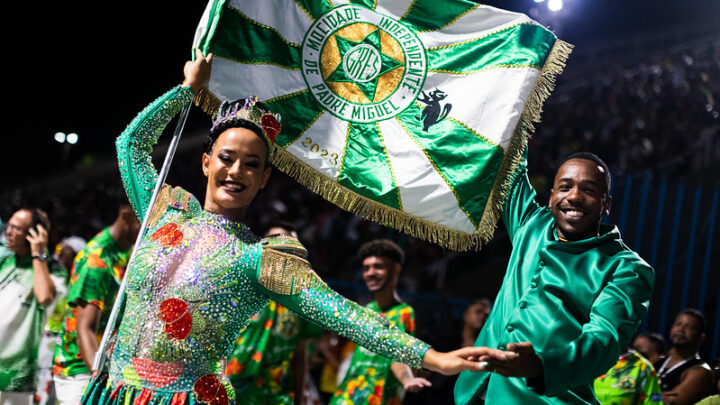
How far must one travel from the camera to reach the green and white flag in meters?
3.88

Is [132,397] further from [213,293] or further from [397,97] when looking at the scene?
[397,97]

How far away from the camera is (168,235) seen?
272cm

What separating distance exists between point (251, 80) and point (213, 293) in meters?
1.57

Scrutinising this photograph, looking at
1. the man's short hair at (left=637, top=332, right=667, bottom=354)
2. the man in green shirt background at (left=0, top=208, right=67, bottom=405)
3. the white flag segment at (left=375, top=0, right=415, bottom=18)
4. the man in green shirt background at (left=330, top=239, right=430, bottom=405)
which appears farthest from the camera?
the man's short hair at (left=637, top=332, right=667, bottom=354)

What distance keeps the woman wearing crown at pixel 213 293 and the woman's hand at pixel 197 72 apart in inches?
18.6

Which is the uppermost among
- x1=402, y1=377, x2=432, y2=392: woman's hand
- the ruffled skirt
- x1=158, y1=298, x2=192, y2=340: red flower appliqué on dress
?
x1=402, y1=377, x2=432, y2=392: woman's hand

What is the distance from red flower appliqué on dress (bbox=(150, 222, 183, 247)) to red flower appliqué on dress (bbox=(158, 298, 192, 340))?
22 cm

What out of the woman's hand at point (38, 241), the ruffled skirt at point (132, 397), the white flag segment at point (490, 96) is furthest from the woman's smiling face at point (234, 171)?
the woman's hand at point (38, 241)

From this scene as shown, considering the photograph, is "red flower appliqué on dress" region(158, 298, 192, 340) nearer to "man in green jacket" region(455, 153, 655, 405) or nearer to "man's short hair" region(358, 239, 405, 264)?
"man in green jacket" region(455, 153, 655, 405)

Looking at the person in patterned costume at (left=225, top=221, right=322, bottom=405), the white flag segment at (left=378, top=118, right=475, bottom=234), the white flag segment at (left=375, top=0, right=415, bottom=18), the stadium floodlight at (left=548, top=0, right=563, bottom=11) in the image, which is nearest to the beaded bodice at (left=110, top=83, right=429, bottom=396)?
the white flag segment at (left=378, top=118, right=475, bottom=234)

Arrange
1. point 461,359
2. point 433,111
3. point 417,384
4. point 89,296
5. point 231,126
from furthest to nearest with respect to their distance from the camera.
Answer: point 417,384 → point 89,296 → point 433,111 → point 231,126 → point 461,359

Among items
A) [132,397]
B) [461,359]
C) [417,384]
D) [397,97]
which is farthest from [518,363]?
[417,384]

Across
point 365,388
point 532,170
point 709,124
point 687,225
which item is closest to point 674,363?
point 365,388

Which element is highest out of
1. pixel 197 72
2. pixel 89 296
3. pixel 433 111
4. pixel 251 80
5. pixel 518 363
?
pixel 433 111
